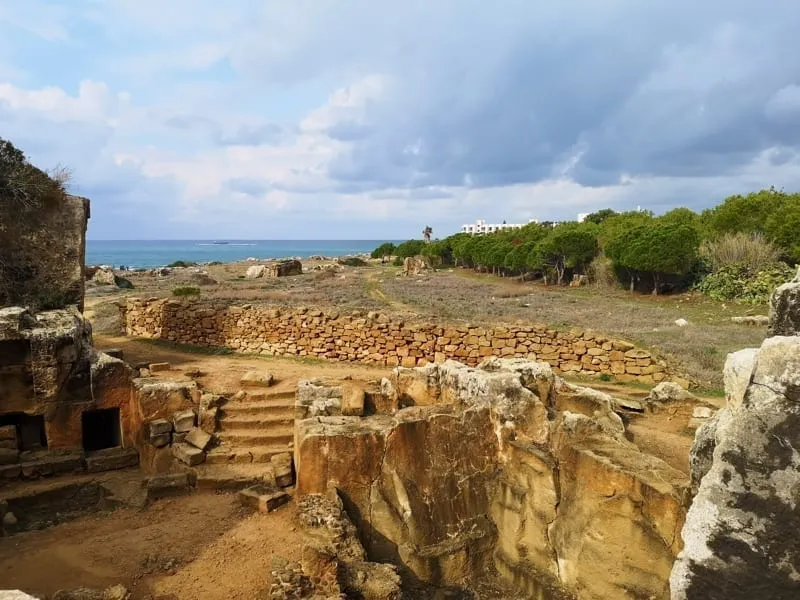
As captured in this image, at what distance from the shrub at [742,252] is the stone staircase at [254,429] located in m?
30.6

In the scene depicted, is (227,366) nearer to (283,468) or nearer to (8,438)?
(8,438)

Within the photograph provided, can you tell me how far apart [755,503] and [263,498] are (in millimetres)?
7030

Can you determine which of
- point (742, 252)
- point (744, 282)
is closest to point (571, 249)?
point (742, 252)

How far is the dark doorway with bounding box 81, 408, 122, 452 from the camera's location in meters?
12.8

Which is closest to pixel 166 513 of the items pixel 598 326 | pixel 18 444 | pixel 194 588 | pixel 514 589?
pixel 194 588

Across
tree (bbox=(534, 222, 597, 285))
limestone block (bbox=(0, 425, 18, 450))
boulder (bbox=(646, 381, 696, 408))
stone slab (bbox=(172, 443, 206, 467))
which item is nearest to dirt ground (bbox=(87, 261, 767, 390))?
boulder (bbox=(646, 381, 696, 408))

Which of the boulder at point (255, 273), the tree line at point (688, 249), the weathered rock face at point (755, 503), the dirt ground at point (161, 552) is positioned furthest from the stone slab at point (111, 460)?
the boulder at point (255, 273)

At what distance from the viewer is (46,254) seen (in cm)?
1455

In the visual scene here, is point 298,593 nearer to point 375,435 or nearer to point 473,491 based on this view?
point 375,435

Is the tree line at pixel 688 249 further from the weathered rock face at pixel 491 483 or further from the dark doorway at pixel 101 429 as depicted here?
the dark doorway at pixel 101 429

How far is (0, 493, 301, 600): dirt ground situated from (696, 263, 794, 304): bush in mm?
29037

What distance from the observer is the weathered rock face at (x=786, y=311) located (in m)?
4.03

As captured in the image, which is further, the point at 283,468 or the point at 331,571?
the point at 283,468

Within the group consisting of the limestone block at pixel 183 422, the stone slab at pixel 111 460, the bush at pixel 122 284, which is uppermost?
the bush at pixel 122 284
